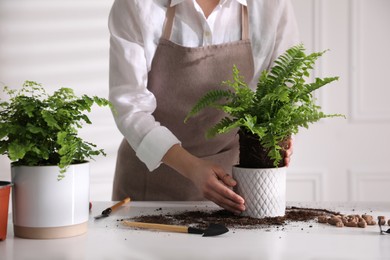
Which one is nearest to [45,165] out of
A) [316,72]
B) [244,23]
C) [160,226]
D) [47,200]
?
[47,200]

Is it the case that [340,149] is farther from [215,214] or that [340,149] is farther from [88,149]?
[88,149]

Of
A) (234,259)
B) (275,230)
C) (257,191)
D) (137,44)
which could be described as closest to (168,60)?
(137,44)

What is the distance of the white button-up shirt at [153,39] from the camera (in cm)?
190

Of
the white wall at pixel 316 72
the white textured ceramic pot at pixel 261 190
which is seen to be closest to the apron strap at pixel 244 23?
the white textured ceramic pot at pixel 261 190

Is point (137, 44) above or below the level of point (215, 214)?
above

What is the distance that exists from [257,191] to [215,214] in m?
0.17

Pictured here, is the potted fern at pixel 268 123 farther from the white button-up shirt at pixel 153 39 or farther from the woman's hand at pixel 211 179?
the white button-up shirt at pixel 153 39

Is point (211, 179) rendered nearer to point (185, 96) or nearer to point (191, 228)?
point (191, 228)

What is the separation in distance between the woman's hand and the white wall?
229 cm

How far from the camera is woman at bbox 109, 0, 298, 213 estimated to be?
202 centimetres

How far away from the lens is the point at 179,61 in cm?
217

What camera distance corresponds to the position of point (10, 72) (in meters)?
4.02

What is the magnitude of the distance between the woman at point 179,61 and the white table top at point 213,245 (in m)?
0.47

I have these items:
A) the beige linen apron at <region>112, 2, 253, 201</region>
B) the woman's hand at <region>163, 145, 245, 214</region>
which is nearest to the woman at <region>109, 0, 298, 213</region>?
the beige linen apron at <region>112, 2, 253, 201</region>
